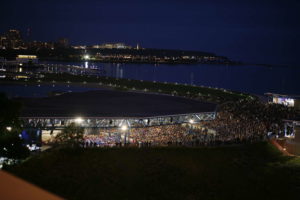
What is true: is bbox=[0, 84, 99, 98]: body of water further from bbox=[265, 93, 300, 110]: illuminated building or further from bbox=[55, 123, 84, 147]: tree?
bbox=[55, 123, 84, 147]: tree

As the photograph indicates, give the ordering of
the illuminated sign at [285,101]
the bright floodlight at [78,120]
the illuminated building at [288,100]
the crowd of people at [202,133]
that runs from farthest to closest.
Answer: the illuminated sign at [285,101], the illuminated building at [288,100], the bright floodlight at [78,120], the crowd of people at [202,133]

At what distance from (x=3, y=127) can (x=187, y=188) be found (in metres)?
7.26

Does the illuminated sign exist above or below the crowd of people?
above

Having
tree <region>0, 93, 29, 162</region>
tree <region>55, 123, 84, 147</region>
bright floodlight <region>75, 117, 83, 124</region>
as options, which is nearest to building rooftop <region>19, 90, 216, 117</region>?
bright floodlight <region>75, 117, 83, 124</region>

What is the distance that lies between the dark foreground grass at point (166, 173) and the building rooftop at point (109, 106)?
3540 millimetres

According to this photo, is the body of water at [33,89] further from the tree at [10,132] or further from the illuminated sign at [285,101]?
the tree at [10,132]

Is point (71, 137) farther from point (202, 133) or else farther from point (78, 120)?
point (202, 133)

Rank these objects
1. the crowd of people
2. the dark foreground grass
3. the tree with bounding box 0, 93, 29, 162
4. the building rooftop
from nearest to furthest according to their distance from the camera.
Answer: the dark foreground grass
the tree with bounding box 0, 93, 29, 162
the crowd of people
the building rooftop

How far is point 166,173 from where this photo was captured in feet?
45.5

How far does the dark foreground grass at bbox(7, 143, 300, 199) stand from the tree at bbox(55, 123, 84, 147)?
47 cm

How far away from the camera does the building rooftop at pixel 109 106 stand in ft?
61.7

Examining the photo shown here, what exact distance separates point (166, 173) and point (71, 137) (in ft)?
13.6

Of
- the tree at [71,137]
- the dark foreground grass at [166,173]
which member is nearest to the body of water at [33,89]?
the tree at [71,137]

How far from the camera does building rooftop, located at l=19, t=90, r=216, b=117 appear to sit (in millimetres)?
18797
